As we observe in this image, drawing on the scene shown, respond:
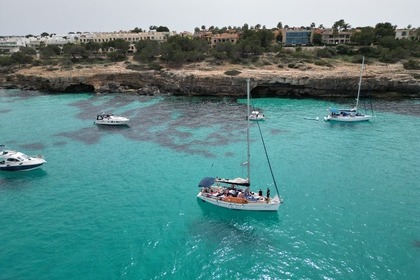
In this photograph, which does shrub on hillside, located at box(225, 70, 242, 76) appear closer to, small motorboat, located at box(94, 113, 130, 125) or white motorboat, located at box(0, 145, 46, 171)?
small motorboat, located at box(94, 113, 130, 125)

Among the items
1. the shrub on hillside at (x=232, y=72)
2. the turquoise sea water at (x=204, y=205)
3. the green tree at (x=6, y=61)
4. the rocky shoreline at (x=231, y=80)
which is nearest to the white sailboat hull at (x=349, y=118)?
the turquoise sea water at (x=204, y=205)

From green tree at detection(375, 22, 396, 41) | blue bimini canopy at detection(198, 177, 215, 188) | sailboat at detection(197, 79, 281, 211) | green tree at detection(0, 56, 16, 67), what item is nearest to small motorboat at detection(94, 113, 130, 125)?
sailboat at detection(197, 79, 281, 211)

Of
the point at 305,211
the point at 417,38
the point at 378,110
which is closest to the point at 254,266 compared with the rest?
the point at 305,211

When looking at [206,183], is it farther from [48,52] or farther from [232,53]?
[48,52]

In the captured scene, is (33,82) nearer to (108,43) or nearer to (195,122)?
(108,43)

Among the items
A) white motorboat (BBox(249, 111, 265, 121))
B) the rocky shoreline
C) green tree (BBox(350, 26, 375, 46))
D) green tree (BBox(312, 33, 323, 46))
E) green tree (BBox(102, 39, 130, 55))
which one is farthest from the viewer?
green tree (BBox(312, 33, 323, 46))

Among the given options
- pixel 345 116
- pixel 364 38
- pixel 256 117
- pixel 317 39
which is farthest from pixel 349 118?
pixel 317 39
